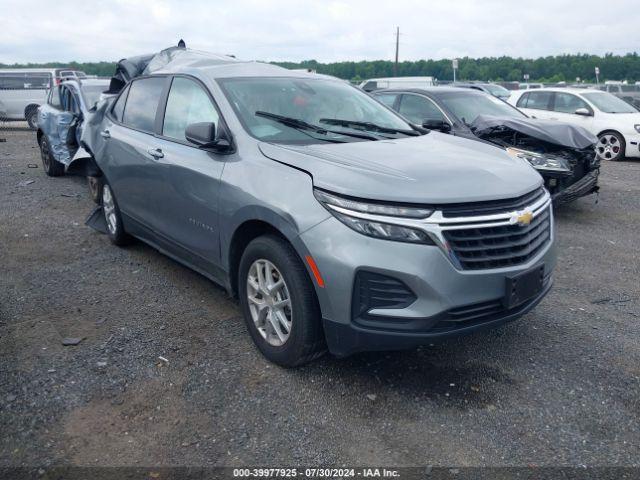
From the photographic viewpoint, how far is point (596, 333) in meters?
4.07

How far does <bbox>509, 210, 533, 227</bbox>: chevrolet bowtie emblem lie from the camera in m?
3.15

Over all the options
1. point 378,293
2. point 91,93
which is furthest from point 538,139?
point 91,93

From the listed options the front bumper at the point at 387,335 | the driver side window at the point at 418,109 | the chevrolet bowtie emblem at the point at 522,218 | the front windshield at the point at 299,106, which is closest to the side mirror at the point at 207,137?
the front windshield at the point at 299,106

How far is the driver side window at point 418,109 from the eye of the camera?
8.38m

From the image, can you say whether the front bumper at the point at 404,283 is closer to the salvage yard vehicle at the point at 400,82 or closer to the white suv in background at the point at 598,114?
the white suv in background at the point at 598,114

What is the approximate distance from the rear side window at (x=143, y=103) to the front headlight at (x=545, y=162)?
419 centimetres

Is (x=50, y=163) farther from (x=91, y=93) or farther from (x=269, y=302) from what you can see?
(x=269, y=302)

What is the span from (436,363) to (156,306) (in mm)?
2217

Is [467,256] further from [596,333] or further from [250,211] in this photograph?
[596,333]

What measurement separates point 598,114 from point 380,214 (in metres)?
11.1

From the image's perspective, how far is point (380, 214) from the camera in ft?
9.72

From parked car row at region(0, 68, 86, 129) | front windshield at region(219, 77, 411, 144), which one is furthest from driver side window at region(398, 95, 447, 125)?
parked car row at region(0, 68, 86, 129)

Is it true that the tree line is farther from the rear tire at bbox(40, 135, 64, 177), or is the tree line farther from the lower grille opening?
the lower grille opening

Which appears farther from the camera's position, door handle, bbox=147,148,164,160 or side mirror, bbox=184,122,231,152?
door handle, bbox=147,148,164,160
